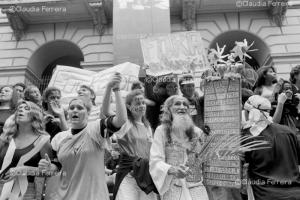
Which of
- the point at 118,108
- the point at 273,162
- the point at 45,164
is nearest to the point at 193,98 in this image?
the point at 273,162

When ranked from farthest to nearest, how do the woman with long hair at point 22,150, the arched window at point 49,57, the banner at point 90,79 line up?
the arched window at point 49,57 → the banner at point 90,79 → the woman with long hair at point 22,150

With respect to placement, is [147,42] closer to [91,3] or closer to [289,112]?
[289,112]

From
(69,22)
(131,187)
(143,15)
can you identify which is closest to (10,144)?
(131,187)

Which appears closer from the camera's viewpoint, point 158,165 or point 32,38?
point 158,165

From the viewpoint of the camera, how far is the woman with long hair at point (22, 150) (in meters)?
3.26

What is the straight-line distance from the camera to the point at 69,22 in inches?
539

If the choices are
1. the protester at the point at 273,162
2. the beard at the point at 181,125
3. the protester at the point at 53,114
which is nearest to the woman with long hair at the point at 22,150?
the protester at the point at 53,114

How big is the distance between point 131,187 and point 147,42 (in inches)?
126

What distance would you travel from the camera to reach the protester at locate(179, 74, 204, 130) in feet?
15.0

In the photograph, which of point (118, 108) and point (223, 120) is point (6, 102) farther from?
point (223, 120)

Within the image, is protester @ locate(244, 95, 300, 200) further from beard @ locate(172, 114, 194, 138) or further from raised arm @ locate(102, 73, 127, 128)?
raised arm @ locate(102, 73, 127, 128)

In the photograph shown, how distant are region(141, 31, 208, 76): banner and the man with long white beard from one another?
6.64 ft

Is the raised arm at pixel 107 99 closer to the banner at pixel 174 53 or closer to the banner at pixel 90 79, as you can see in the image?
the banner at pixel 174 53

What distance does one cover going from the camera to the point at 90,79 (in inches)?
279
